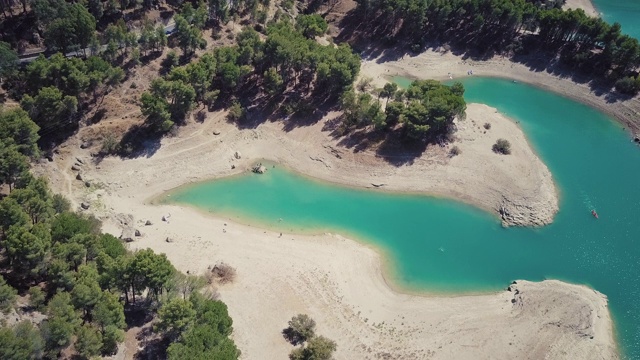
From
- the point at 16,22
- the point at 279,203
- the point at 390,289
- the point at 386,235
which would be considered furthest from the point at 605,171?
the point at 16,22

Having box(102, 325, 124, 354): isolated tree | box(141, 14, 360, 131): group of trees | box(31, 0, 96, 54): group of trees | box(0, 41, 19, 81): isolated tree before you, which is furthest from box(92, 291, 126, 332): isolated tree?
box(31, 0, 96, 54): group of trees

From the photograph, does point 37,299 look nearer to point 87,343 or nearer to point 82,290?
point 82,290

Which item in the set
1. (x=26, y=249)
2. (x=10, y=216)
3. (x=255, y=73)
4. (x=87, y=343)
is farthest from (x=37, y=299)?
(x=255, y=73)

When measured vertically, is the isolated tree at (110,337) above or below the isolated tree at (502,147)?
below

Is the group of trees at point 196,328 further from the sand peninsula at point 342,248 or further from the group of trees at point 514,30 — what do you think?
the group of trees at point 514,30

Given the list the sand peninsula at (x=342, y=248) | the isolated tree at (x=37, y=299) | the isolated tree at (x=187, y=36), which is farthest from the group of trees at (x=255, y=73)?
the isolated tree at (x=37, y=299)

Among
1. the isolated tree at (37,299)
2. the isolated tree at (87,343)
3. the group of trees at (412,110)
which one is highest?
the group of trees at (412,110)

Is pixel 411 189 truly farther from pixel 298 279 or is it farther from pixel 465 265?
pixel 298 279
